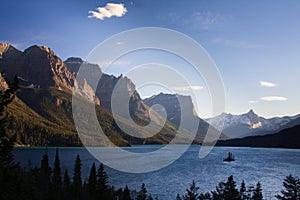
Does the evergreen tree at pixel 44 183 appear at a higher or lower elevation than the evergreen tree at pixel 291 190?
lower

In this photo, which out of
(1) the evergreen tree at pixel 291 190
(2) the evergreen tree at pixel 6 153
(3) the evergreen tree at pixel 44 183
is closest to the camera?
(2) the evergreen tree at pixel 6 153

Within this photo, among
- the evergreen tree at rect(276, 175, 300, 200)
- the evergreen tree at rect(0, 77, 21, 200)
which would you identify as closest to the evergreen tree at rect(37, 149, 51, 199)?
the evergreen tree at rect(276, 175, 300, 200)

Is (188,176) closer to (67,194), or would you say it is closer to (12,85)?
(67,194)

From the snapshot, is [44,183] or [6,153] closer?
[6,153]

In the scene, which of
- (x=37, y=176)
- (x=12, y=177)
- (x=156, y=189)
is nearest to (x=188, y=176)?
(x=156, y=189)

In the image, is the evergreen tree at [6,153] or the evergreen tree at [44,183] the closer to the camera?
the evergreen tree at [6,153]

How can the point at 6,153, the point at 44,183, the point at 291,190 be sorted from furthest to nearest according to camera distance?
the point at 44,183, the point at 291,190, the point at 6,153

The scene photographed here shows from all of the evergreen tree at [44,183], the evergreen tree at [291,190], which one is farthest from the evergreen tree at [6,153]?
the evergreen tree at [44,183]

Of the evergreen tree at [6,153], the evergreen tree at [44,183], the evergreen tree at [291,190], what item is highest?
the evergreen tree at [6,153]

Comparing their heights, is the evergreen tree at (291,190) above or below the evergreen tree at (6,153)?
below

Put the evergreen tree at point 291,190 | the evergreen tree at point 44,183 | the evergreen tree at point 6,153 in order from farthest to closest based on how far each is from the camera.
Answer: the evergreen tree at point 44,183 → the evergreen tree at point 291,190 → the evergreen tree at point 6,153

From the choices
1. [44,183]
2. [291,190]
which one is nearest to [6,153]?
[291,190]

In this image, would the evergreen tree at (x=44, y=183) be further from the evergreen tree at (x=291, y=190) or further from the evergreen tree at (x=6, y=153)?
the evergreen tree at (x=6, y=153)

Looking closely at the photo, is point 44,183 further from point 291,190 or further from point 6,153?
point 6,153
